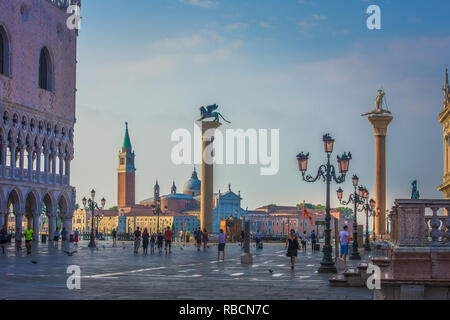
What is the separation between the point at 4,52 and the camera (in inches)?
2158

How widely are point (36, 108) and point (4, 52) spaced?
223 inches

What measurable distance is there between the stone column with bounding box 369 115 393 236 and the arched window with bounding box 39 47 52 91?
2702 centimetres

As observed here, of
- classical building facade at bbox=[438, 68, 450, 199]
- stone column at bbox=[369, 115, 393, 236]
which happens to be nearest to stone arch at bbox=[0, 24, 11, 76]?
stone column at bbox=[369, 115, 393, 236]

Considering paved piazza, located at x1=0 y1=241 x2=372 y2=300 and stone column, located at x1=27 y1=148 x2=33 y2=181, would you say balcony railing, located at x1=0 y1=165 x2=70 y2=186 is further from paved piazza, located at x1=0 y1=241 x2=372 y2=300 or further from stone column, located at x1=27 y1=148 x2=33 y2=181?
paved piazza, located at x1=0 y1=241 x2=372 y2=300

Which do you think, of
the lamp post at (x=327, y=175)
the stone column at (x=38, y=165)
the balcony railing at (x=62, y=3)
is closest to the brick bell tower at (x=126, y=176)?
the balcony railing at (x=62, y=3)

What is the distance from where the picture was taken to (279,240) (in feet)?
270

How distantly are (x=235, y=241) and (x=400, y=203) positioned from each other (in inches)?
2446

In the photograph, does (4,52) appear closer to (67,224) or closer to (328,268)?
(67,224)

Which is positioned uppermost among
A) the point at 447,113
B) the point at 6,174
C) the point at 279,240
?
the point at 447,113

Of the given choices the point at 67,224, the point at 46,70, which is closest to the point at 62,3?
the point at 46,70

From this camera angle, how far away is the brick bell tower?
177250mm

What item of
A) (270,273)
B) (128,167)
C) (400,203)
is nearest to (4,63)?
(270,273)

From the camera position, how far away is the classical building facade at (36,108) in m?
54.8

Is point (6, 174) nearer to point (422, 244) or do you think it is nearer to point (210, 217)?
point (210, 217)
